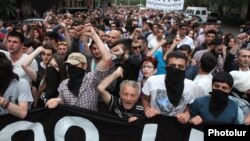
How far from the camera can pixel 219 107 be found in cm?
418

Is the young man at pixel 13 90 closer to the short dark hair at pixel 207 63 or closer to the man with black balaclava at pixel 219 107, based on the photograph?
the man with black balaclava at pixel 219 107

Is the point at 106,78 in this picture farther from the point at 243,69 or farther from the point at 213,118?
the point at 243,69

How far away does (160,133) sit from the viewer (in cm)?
429

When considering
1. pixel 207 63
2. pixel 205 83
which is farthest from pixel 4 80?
pixel 207 63

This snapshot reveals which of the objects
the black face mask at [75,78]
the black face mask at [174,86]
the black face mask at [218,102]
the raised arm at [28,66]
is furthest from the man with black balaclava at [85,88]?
the black face mask at [218,102]

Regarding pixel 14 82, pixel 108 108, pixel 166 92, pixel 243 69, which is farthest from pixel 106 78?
pixel 243 69

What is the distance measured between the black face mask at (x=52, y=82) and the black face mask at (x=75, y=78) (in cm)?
53

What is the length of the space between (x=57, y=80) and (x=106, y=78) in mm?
974

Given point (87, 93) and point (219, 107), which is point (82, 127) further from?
point (219, 107)

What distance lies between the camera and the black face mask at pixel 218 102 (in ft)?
13.6

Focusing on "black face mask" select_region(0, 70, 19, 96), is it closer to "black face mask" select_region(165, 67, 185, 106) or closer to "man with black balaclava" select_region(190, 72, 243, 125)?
"black face mask" select_region(165, 67, 185, 106)

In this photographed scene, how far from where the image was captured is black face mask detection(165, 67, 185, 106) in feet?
14.1

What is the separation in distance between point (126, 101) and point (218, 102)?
923 mm

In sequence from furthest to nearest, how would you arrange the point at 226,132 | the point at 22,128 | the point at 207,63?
the point at 207,63 < the point at 22,128 < the point at 226,132
